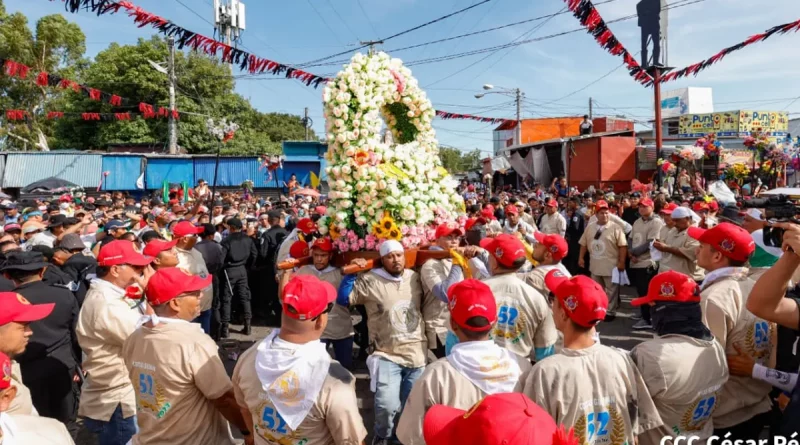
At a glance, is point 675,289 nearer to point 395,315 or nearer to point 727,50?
point 395,315

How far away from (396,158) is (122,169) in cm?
2582

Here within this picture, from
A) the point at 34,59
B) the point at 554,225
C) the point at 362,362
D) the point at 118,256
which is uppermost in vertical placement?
the point at 34,59

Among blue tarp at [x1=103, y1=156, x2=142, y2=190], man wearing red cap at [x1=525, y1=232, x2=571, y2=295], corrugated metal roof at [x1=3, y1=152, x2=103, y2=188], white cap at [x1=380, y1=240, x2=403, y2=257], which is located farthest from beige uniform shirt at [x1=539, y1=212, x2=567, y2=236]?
corrugated metal roof at [x1=3, y1=152, x2=103, y2=188]

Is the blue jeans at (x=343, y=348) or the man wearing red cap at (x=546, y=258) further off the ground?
the man wearing red cap at (x=546, y=258)

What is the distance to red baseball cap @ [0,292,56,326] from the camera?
2.64 meters

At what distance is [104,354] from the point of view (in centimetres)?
348

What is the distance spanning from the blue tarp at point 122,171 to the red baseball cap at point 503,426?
94.3 feet

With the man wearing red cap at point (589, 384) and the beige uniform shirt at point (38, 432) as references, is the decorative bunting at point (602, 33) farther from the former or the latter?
the beige uniform shirt at point (38, 432)

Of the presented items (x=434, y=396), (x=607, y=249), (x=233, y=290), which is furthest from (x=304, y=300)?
(x=607, y=249)

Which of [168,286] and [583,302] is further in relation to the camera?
[168,286]

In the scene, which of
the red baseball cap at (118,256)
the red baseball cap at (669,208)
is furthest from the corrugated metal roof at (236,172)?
the red baseball cap at (118,256)

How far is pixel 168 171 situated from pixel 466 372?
90.4ft

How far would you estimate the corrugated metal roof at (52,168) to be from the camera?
2464 cm

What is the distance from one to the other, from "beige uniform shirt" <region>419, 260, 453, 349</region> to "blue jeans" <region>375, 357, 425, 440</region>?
0.46 meters
